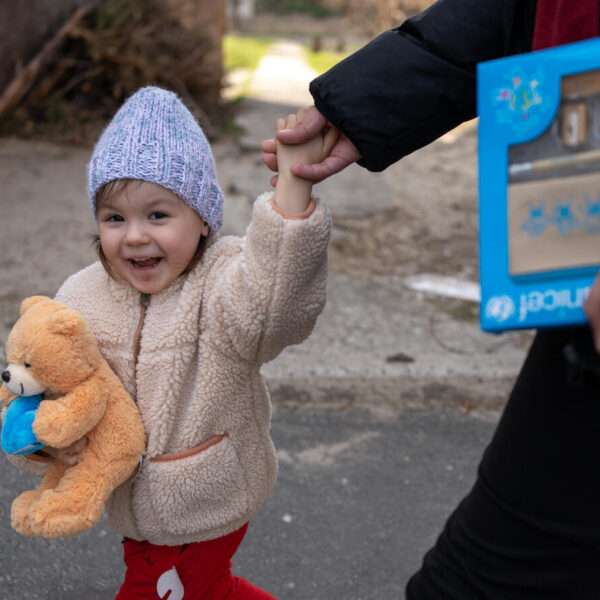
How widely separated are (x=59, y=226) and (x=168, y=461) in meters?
3.31

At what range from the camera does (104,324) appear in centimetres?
172

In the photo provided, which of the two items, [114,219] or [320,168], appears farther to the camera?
[114,219]

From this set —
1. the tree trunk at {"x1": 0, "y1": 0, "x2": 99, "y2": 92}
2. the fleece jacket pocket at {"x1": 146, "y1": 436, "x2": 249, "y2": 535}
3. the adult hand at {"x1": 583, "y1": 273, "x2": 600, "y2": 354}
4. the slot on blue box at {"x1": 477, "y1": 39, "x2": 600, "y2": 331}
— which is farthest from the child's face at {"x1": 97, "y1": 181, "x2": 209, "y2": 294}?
the tree trunk at {"x1": 0, "y1": 0, "x2": 99, "y2": 92}

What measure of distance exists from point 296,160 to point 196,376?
1.61ft

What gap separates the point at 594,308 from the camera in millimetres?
1047

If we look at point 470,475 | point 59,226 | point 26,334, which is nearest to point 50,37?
point 59,226

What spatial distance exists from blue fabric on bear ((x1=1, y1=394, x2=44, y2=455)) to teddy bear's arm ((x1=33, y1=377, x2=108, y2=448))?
0.11 feet

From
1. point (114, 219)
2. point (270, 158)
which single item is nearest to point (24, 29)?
point (114, 219)

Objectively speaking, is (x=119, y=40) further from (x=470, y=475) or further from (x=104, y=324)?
(x=104, y=324)

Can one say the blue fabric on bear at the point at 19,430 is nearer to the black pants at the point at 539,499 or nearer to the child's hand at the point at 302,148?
the child's hand at the point at 302,148

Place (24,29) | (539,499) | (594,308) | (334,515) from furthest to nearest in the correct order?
(24,29) < (334,515) < (539,499) < (594,308)

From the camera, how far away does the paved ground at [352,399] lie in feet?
8.25

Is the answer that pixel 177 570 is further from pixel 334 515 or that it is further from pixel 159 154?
pixel 334 515

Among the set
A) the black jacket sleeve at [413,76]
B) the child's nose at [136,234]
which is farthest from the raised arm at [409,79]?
the child's nose at [136,234]
